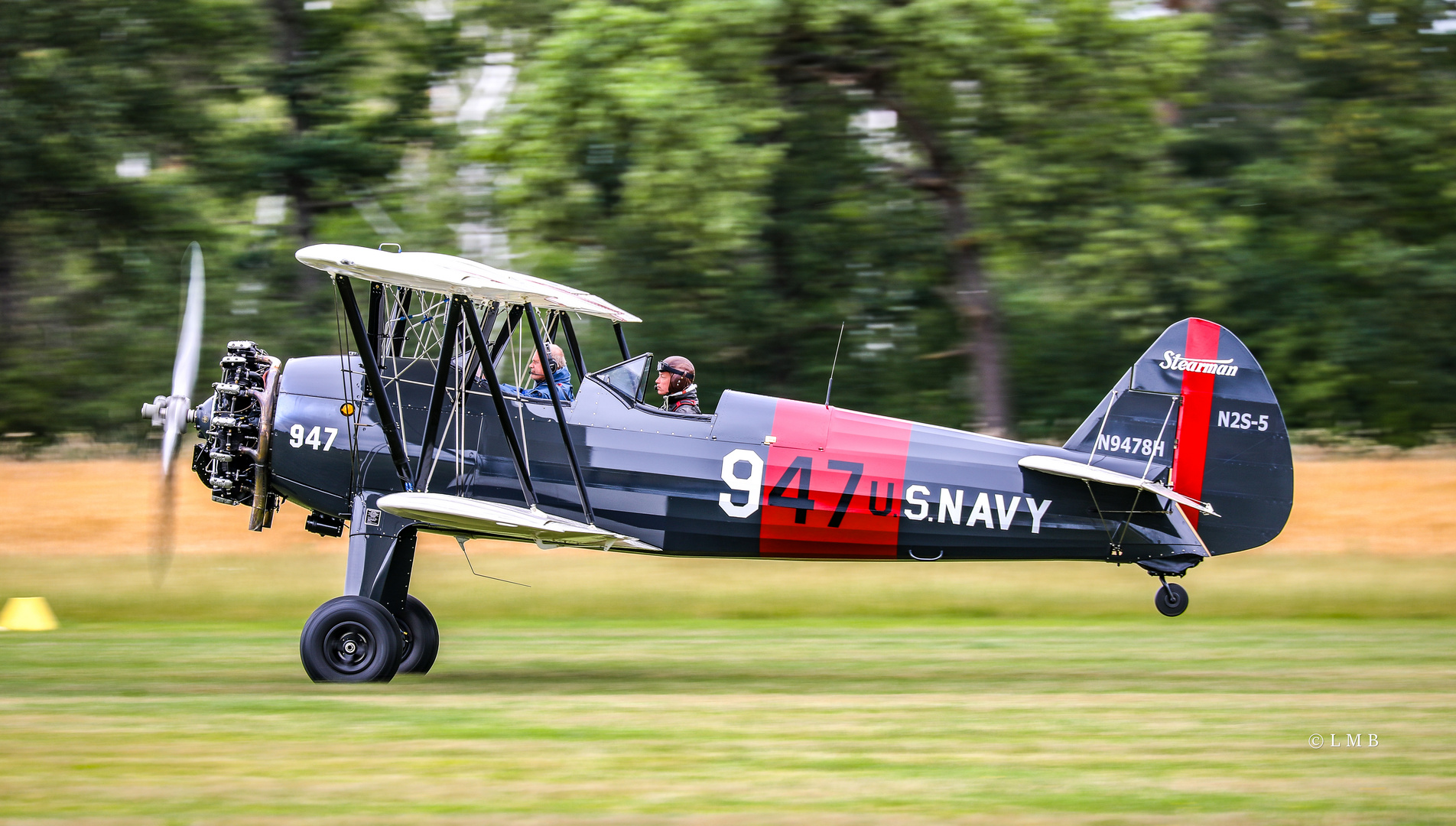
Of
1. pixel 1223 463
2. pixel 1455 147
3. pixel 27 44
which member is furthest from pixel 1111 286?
pixel 27 44

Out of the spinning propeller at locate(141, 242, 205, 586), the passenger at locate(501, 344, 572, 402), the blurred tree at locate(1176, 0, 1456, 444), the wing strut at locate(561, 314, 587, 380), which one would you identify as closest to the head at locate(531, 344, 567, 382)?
the passenger at locate(501, 344, 572, 402)

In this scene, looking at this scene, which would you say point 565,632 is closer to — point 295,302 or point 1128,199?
point 295,302

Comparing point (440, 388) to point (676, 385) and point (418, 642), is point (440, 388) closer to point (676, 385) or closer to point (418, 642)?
point (676, 385)

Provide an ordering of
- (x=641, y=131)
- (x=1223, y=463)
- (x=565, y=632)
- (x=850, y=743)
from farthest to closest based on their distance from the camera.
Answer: (x=641, y=131) < (x=565, y=632) < (x=1223, y=463) < (x=850, y=743)

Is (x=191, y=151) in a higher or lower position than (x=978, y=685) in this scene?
higher

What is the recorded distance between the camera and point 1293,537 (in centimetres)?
1347

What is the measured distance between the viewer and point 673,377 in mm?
8664

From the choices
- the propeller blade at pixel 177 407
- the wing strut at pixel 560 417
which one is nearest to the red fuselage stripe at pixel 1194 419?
the wing strut at pixel 560 417

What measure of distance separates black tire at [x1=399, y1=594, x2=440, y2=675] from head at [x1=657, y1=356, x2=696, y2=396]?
7.40 ft

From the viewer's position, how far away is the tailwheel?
8.15 m

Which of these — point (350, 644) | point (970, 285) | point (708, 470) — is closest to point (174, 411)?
point (350, 644)

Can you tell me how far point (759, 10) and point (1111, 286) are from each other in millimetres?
4728

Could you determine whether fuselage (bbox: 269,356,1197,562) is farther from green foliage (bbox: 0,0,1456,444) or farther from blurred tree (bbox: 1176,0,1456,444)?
blurred tree (bbox: 1176,0,1456,444)

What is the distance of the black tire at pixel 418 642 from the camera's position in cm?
893
